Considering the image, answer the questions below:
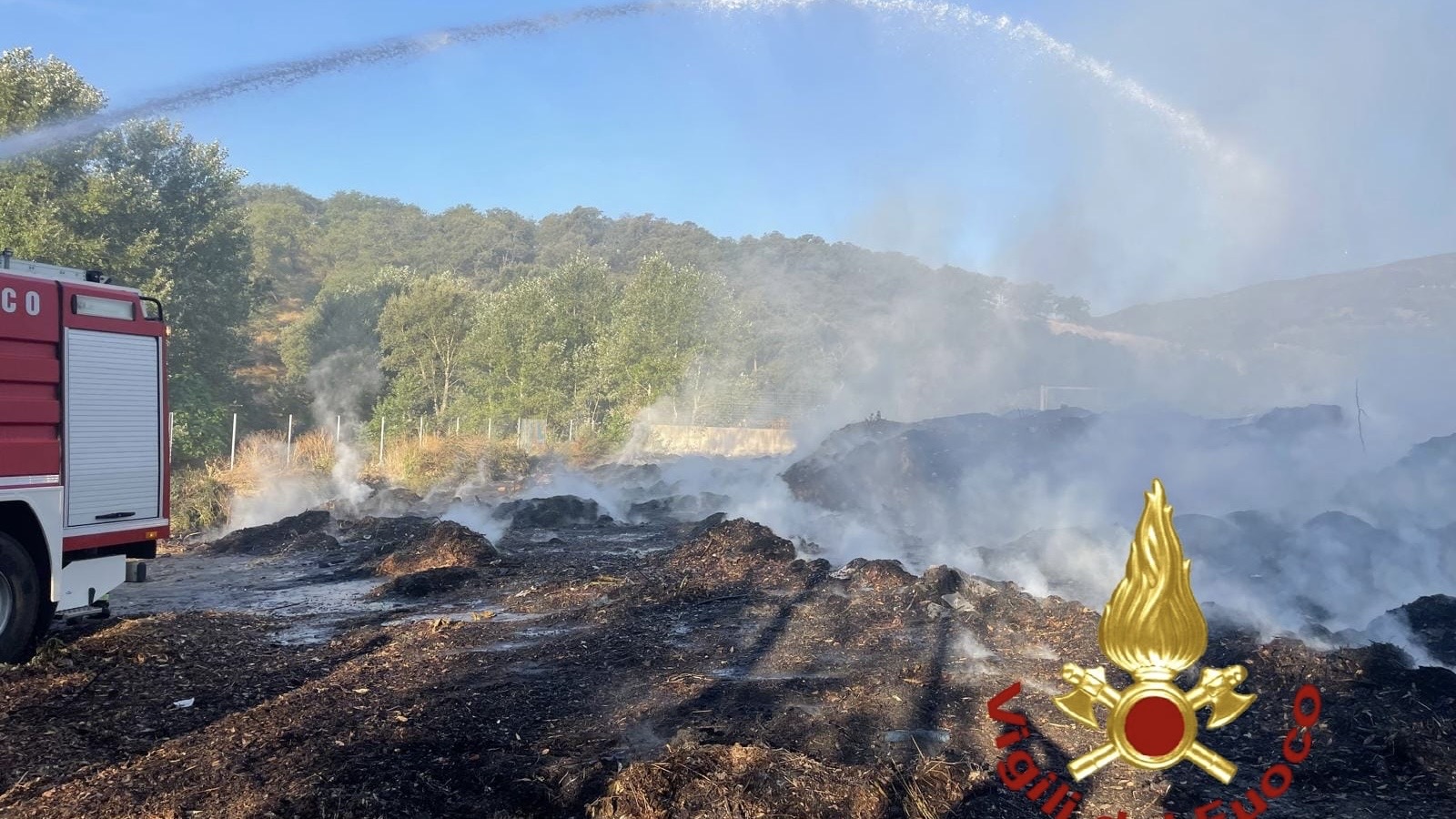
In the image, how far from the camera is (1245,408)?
Answer: 2098cm

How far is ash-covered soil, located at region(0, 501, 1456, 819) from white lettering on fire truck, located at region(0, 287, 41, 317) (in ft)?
8.52

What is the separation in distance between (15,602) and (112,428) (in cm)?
163

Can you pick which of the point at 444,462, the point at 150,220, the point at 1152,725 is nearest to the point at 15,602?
the point at 1152,725

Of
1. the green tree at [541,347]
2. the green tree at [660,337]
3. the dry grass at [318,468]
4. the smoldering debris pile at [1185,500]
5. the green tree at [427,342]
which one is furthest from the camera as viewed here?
the green tree at [427,342]

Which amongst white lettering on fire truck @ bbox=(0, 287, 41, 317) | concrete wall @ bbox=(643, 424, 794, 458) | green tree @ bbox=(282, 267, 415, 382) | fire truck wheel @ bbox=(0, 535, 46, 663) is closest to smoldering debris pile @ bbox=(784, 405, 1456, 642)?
concrete wall @ bbox=(643, 424, 794, 458)

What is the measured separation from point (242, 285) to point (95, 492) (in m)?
25.7

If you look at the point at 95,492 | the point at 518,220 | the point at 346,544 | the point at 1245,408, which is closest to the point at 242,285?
the point at 346,544

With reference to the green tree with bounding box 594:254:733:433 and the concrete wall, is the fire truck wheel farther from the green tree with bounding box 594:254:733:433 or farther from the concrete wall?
the green tree with bounding box 594:254:733:433

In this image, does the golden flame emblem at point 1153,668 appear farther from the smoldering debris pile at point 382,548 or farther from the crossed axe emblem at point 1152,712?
the smoldering debris pile at point 382,548

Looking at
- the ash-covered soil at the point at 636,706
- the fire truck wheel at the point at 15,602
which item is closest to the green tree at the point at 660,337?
the ash-covered soil at the point at 636,706

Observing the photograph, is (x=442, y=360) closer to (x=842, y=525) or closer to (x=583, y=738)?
(x=842, y=525)

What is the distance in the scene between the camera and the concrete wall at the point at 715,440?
99.0 ft

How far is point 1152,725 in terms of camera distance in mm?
1879

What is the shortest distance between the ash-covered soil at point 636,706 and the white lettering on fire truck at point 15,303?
8.52ft
